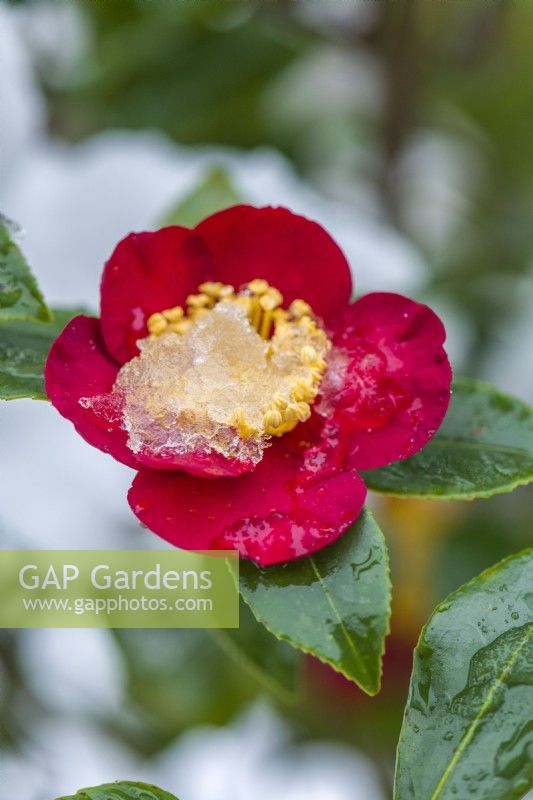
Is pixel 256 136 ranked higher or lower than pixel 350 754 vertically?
higher

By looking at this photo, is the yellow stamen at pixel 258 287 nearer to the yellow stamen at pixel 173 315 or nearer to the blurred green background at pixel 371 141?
the yellow stamen at pixel 173 315

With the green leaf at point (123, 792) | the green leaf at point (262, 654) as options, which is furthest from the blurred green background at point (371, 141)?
the green leaf at point (123, 792)

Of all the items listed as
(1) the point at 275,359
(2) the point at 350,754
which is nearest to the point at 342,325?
(1) the point at 275,359

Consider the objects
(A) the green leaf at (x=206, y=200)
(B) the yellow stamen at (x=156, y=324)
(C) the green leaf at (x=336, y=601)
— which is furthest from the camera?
(A) the green leaf at (x=206, y=200)

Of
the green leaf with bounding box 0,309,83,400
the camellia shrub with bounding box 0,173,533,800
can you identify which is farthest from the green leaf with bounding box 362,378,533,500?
the green leaf with bounding box 0,309,83,400

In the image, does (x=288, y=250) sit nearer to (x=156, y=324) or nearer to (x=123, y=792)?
(x=156, y=324)

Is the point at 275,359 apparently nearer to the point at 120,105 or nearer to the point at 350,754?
the point at 350,754
